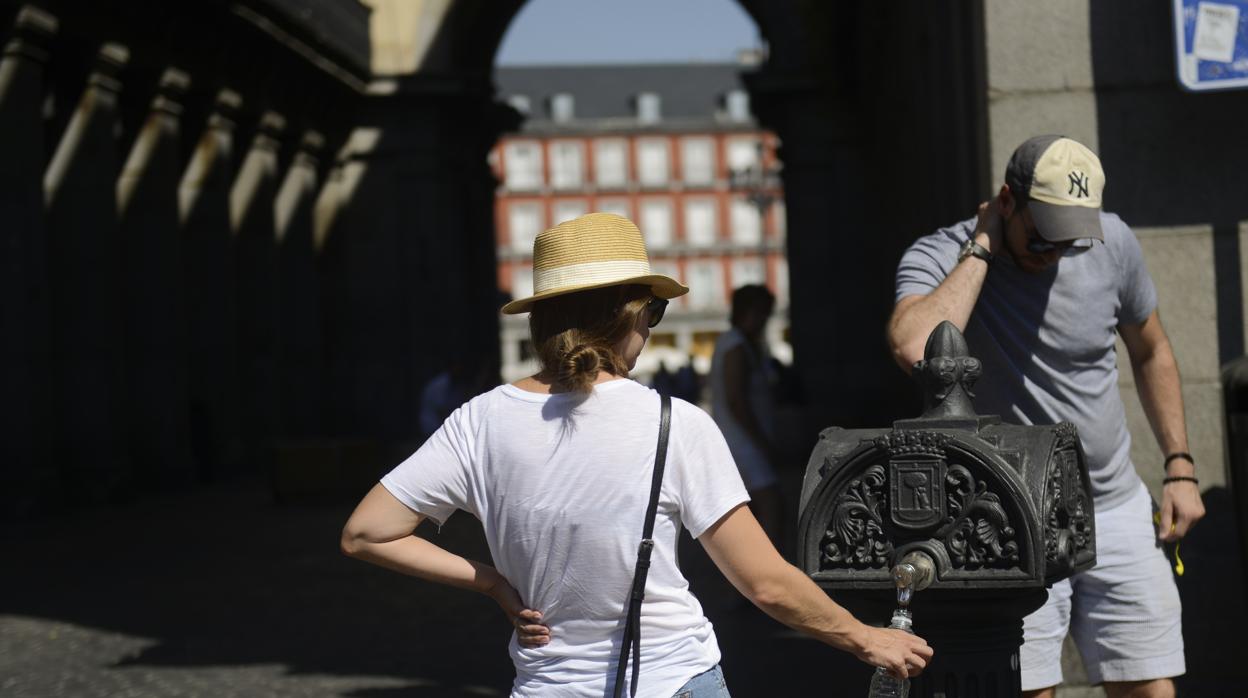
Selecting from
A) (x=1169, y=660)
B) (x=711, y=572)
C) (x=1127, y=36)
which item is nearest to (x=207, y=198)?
(x=711, y=572)

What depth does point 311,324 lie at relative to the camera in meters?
30.0

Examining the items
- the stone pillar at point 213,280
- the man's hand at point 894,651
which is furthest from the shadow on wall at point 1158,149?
the stone pillar at point 213,280

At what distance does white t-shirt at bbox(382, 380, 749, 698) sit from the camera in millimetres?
3068

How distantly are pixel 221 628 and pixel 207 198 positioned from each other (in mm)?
17213

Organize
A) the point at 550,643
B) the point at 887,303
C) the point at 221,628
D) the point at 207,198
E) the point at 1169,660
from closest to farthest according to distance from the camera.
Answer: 1. the point at 550,643
2. the point at 1169,660
3. the point at 221,628
4. the point at 887,303
5. the point at 207,198

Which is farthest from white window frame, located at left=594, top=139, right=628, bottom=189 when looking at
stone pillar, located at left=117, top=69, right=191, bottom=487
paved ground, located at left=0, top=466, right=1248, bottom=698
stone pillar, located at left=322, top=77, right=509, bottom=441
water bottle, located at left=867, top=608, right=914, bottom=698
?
water bottle, located at left=867, top=608, right=914, bottom=698

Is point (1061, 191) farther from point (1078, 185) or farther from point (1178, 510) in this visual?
point (1178, 510)

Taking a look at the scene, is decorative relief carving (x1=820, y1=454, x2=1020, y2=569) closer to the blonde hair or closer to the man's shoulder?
the blonde hair

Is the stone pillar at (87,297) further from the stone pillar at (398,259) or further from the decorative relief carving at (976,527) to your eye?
the decorative relief carving at (976,527)

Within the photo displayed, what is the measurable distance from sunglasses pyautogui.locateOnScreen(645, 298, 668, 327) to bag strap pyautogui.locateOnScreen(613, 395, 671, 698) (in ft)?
0.74

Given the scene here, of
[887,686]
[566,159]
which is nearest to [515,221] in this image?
[566,159]

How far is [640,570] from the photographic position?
3.05 m

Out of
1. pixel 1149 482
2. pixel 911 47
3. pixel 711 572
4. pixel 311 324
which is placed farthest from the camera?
pixel 311 324

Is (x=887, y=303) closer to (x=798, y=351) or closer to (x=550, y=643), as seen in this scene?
(x=798, y=351)
